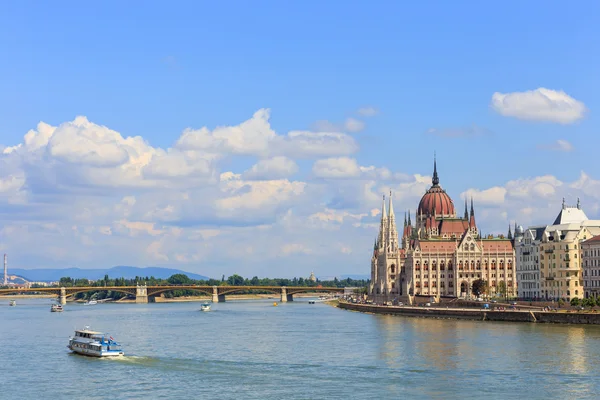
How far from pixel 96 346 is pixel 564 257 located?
90.0 metres

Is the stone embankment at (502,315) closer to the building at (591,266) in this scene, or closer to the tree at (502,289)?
the building at (591,266)

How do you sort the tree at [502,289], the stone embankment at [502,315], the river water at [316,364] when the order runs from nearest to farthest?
the river water at [316,364], the stone embankment at [502,315], the tree at [502,289]

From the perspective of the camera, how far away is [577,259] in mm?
151500

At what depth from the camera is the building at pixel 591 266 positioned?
14462 cm

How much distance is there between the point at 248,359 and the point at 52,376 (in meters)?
18.3

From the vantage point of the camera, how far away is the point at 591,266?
146750mm

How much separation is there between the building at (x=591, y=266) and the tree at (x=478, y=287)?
43467mm

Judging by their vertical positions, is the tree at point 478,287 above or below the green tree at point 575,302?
above

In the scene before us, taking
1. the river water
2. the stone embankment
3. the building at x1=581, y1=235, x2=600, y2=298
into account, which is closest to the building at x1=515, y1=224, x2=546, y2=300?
the building at x1=581, y1=235, x2=600, y2=298

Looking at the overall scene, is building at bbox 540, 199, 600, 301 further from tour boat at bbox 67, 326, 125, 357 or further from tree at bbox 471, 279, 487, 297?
tour boat at bbox 67, 326, 125, 357

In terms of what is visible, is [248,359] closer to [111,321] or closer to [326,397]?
[326,397]

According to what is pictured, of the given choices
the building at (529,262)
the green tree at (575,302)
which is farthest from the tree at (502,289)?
the green tree at (575,302)

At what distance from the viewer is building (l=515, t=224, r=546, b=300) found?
163 metres

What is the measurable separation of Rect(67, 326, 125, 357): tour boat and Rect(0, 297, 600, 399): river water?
126cm
